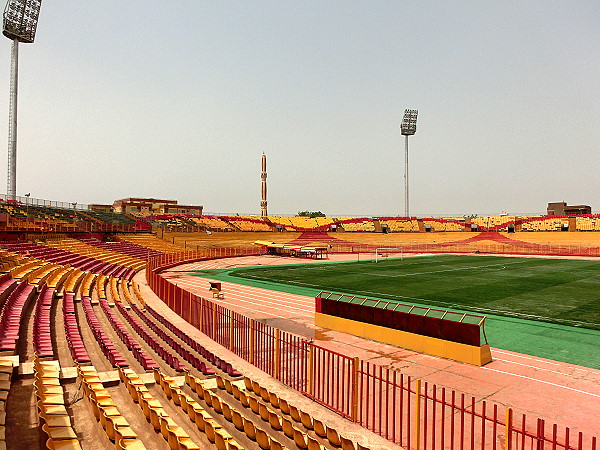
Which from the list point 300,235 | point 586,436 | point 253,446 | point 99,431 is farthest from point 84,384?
point 300,235

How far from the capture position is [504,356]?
1259 centimetres

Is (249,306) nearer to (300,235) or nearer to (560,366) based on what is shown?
(560,366)

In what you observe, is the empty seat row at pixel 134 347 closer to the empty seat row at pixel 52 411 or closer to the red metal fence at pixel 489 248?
the empty seat row at pixel 52 411

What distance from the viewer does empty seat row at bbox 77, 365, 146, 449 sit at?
5458 millimetres

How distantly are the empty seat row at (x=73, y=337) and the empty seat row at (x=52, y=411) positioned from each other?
844 millimetres

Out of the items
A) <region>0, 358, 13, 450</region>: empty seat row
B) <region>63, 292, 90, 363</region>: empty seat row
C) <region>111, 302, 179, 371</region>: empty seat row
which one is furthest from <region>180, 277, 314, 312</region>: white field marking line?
<region>0, 358, 13, 450</region>: empty seat row

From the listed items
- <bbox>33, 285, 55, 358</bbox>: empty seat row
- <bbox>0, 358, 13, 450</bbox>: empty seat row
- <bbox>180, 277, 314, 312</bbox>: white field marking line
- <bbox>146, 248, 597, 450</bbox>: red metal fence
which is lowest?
<bbox>180, 277, 314, 312</bbox>: white field marking line

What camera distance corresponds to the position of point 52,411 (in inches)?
242

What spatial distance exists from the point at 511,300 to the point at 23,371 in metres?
22.2

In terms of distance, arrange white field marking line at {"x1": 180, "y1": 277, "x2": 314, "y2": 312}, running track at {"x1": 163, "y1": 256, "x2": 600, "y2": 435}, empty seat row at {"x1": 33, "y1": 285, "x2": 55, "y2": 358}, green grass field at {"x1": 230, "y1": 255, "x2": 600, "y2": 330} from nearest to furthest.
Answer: running track at {"x1": 163, "y1": 256, "x2": 600, "y2": 435} → empty seat row at {"x1": 33, "y1": 285, "x2": 55, "y2": 358} → green grass field at {"x1": 230, "y1": 255, "x2": 600, "y2": 330} → white field marking line at {"x1": 180, "y1": 277, "x2": 314, "y2": 312}

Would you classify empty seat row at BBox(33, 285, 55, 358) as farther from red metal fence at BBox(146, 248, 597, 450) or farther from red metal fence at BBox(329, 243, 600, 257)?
red metal fence at BBox(329, 243, 600, 257)

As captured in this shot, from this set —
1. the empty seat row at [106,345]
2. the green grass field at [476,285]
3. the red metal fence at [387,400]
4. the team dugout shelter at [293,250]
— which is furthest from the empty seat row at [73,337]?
the team dugout shelter at [293,250]

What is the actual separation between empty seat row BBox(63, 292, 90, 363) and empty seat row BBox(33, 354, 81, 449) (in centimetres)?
84

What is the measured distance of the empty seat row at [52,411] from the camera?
5.24 meters
